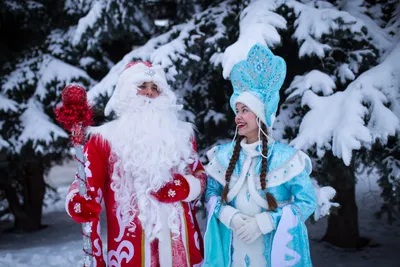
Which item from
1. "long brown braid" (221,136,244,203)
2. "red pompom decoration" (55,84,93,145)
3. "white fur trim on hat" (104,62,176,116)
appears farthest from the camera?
"white fur trim on hat" (104,62,176,116)

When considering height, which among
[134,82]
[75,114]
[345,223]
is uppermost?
[75,114]

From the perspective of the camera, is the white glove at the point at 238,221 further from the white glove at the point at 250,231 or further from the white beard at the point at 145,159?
the white beard at the point at 145,159

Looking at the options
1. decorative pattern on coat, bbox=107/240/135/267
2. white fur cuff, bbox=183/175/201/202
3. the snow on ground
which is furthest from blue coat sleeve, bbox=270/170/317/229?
the snow on ground

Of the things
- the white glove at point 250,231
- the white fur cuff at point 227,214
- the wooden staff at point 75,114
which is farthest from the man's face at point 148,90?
the white glove at point 250,231

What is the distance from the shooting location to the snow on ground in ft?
16.9

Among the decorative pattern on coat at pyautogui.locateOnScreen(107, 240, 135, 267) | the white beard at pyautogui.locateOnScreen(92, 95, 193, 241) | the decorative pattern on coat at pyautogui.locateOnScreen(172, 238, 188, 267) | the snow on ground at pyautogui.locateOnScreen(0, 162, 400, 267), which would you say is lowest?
the snow on ground at pyautogui.locateOnScreen(0, 162, 400, 267)

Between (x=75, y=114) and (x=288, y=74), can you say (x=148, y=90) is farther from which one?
(x=288, y=74)

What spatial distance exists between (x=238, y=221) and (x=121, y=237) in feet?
2.84

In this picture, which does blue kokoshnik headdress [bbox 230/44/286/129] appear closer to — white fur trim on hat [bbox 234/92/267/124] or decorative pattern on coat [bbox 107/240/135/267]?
white fur trim on hat [bbox 234/92/267/124]

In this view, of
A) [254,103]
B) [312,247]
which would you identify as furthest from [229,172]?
[312,247]

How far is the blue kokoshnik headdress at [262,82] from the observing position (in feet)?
8.36

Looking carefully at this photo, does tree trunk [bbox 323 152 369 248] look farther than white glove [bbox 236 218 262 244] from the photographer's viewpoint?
Yes

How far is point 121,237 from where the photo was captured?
279 centimetres

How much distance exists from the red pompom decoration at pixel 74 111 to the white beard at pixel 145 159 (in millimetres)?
450
